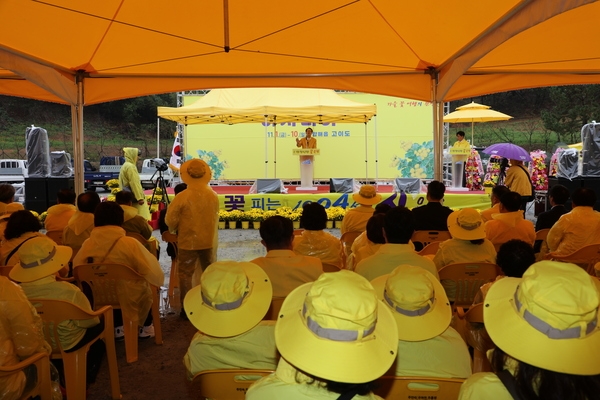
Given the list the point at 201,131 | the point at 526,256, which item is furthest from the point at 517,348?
the point at 201,131

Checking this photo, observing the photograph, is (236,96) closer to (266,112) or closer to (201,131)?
Result: (266,112)

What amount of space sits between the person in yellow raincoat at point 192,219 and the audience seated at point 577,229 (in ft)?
9.51

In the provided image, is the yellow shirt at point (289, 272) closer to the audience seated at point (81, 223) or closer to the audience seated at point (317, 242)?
the audience seated at point (317, 242)

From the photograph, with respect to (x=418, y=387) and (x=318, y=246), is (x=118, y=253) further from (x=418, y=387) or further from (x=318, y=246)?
(x=418, y=387)

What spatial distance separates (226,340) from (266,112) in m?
8.72

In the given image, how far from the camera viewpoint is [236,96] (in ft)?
36.7

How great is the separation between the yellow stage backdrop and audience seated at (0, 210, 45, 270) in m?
11.8

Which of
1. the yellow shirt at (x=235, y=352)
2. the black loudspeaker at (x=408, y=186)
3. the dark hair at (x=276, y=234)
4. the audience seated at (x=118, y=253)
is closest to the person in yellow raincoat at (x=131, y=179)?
the audience seated at (x=118, y=253)

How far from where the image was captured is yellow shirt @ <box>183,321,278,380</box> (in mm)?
2025

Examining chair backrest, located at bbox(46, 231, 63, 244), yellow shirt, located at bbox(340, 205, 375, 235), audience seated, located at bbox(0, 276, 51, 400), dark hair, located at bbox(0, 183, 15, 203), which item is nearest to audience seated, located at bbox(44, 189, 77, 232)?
chair backrest, located at bbox(46, 231, 63, 244)

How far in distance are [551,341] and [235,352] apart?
46.6 inches

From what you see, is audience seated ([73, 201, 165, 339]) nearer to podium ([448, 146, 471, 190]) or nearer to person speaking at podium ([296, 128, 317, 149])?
person speaking at podium ([296, 128, 317, 149])

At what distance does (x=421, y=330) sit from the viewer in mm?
1838

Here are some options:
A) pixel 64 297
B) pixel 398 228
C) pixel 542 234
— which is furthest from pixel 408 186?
pixel 64 297
